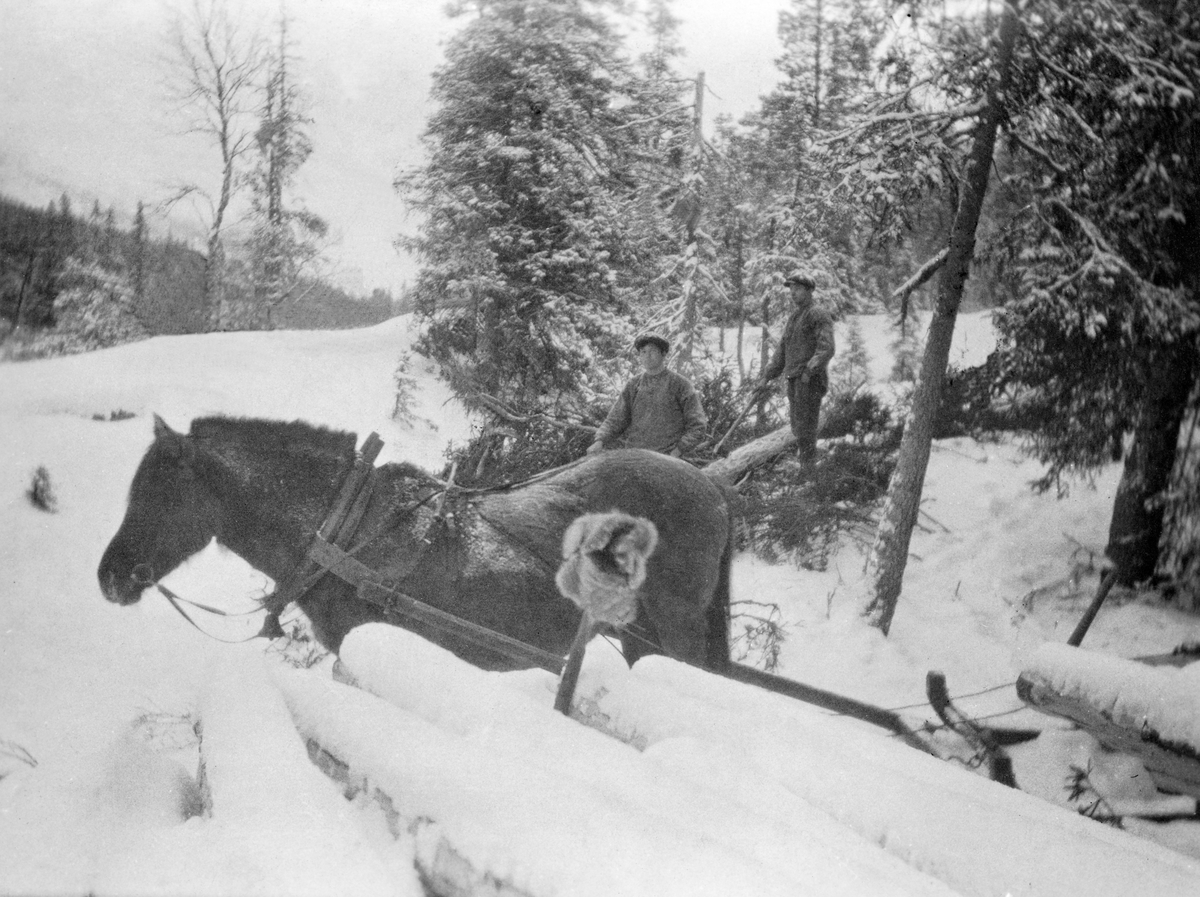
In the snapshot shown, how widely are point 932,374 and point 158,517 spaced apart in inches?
147

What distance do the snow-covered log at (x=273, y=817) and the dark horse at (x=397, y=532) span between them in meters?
1.32

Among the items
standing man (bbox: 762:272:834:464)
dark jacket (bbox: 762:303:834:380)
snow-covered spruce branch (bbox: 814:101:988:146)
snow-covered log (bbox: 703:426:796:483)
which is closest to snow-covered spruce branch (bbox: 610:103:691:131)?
snow-covered spruce branch (bbox: 814:101:988:146)

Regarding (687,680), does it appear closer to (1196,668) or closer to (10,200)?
(1196,668)

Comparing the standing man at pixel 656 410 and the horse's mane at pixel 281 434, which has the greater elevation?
the standing man at pixel 656 410

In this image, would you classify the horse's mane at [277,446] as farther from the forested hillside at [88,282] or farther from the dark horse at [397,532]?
the forested hillside at [88,282]

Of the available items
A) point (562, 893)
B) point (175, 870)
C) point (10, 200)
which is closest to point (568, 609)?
point (175, 870)

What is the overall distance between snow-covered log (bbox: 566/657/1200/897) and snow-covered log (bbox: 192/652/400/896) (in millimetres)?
561

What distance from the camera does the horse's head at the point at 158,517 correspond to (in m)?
2.74

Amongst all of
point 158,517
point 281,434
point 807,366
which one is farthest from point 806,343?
point 158,517

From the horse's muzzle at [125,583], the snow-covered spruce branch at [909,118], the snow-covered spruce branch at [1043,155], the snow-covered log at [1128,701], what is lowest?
the horse's muzzle at [125,583]

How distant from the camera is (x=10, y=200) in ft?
7.03

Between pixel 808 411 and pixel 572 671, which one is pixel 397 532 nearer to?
pixel 572 671

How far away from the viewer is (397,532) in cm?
285

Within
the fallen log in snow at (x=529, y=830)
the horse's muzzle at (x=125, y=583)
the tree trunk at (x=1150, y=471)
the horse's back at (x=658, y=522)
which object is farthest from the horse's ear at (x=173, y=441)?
the tree trunk at (x=1150, y=471)
